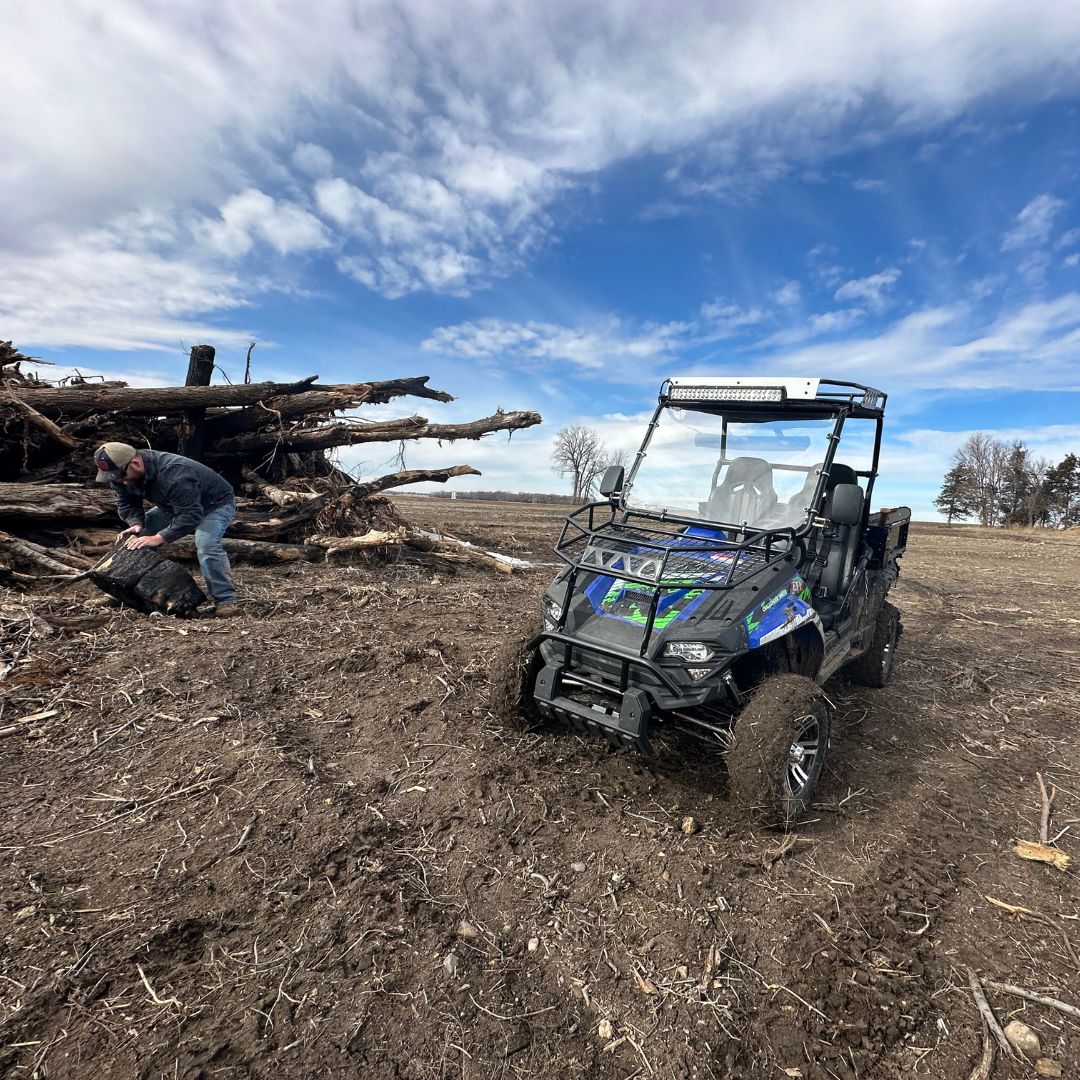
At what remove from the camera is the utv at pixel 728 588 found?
345 cm

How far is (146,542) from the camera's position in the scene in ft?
20.4

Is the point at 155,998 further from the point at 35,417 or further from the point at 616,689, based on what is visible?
the point at 35,417

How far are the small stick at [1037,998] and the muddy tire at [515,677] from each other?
2.68 meters

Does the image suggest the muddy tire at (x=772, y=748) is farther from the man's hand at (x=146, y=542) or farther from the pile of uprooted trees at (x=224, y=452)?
the pile of uprooted trees at (x=224, y=452)

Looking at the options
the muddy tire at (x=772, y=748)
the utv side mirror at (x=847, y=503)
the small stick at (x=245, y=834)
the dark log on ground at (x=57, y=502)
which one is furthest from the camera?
the dark log on ground at (x=57, y=502)

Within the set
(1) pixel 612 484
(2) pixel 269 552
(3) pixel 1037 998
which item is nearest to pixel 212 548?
(2) pixel 269 552

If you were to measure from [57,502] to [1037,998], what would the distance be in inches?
380

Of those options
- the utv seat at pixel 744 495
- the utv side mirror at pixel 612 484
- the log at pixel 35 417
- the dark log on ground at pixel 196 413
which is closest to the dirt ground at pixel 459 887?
the utv seat at pixel 744 495

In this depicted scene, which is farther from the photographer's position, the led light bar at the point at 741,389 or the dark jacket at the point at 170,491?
the dark jacket at the point at 170,491

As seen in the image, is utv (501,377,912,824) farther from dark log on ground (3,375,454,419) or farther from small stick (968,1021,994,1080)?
dark log on ground (3,375,454,419)

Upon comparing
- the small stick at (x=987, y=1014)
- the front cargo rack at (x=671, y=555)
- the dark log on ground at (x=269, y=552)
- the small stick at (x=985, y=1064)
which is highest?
the front cargo rack at (x=671, y=555)

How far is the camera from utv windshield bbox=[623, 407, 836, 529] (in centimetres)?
468

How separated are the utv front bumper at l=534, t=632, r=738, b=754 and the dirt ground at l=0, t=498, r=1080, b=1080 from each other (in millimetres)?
592

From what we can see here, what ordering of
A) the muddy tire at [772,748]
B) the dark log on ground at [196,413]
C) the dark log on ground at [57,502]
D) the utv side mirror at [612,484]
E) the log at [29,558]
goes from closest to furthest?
the muddy tire at [772,748] → the utv side mirror at [612,484] → the log at [29,558] → the dark log on ground at [57,502] → the dark log on ground at [196,413]
